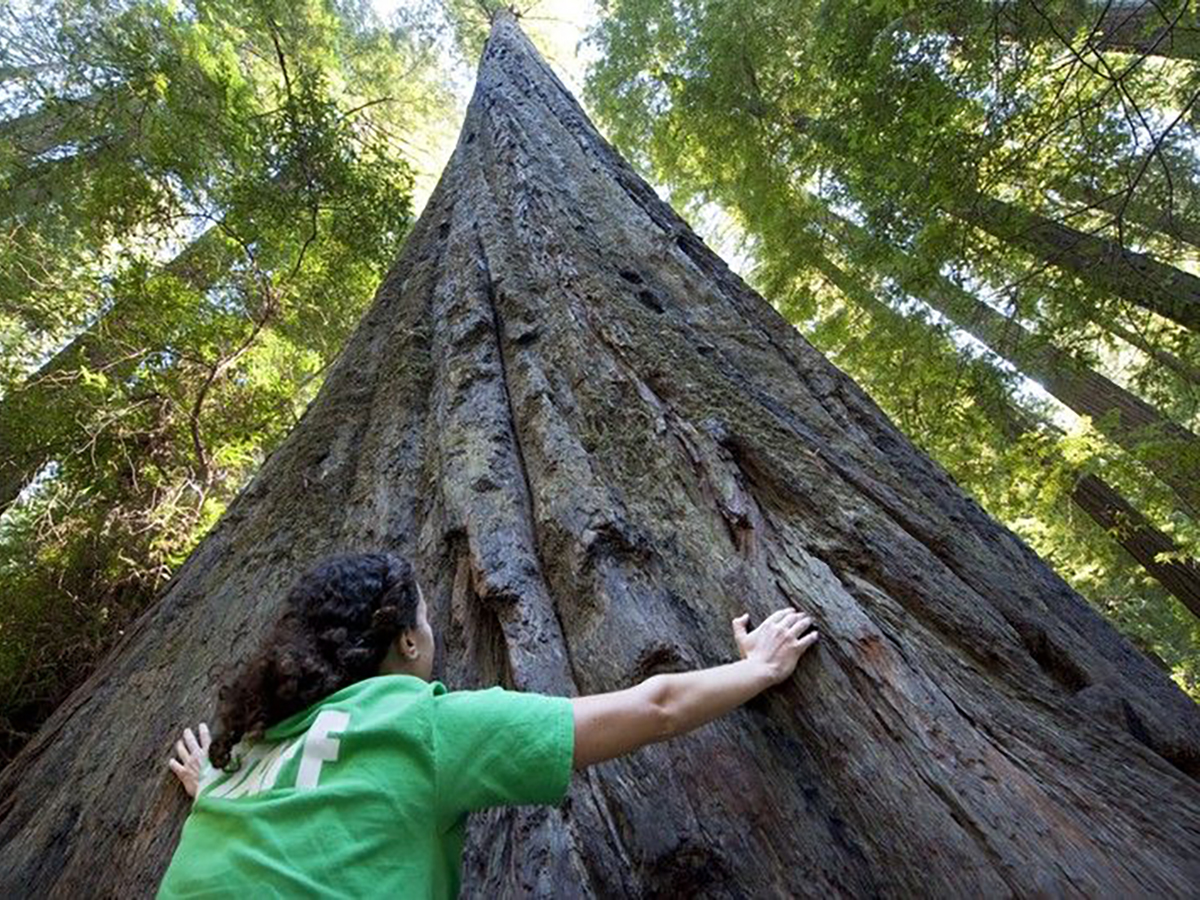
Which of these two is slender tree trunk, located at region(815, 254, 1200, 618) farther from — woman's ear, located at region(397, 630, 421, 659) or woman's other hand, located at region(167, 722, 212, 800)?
woman's other hand, located at region(167, 722, 212, 800)

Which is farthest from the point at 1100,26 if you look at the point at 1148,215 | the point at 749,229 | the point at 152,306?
the point at 152,306

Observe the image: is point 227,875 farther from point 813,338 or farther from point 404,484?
point 813,338

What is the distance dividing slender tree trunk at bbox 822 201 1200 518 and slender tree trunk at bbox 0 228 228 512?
19.2 ft

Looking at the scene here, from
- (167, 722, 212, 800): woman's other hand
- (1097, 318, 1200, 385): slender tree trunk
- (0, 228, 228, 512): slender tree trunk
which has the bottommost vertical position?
(167, 722, 212, 800): woman's other hand

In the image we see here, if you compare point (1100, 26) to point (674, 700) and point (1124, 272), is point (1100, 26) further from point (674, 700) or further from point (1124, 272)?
point (674, 700)

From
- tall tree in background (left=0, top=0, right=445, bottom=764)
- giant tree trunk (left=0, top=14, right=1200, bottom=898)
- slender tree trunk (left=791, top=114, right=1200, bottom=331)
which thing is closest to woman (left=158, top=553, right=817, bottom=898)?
giant tree trunk (left=0, top=14, right=1200, bottom=898)

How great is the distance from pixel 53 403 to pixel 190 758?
4294mm

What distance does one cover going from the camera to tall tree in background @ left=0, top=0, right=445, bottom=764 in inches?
166

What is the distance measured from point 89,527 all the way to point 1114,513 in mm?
8241

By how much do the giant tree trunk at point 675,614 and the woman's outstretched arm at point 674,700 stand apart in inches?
3.4

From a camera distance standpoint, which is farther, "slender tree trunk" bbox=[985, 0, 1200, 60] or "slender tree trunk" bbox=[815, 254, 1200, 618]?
"slender tree trunk" bbox=[815, 254, 1200, 618]

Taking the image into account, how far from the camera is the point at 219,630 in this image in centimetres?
209

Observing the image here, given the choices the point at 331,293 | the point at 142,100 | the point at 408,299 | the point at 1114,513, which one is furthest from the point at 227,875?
the point at 1114,513

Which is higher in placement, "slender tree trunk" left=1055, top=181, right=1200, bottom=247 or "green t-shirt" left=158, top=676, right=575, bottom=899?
"slender tree trunk" left=1055, top=181, right=1200, bottom=247
